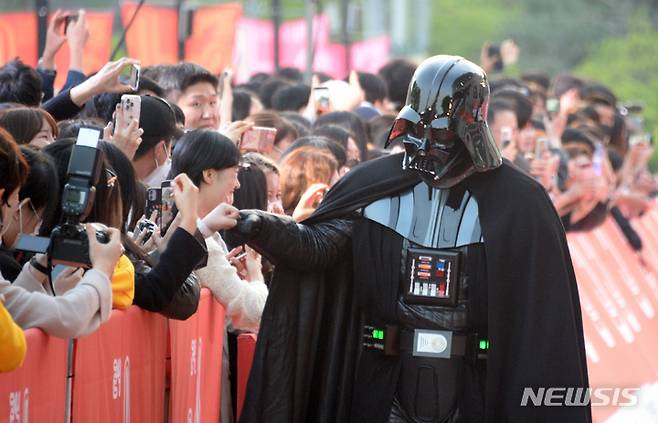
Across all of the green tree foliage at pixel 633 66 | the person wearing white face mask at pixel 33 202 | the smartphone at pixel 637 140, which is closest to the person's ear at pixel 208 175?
the person wearing white face mask at pixel 33 202

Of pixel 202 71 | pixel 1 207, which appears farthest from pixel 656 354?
pixel 1 207

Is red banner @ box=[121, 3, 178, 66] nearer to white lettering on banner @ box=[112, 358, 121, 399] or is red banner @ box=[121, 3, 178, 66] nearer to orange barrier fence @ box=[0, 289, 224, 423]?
orange barrier fence @ box=[0, 289, 224, 423]

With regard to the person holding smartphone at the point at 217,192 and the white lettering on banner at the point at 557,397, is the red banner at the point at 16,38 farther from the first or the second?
the white lettering on banner at the point at 557,397

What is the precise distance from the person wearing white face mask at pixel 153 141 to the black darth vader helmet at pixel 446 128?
1.45 meters

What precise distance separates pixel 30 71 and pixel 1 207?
2807 mm

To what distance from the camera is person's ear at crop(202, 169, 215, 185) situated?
6.50 metres

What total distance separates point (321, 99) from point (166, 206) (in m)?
5.25

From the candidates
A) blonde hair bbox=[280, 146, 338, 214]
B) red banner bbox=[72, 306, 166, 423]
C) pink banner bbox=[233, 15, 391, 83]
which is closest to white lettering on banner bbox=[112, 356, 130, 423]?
red banner bbox=[72, 306, 166, 423]

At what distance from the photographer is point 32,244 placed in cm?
498

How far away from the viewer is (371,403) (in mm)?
6133

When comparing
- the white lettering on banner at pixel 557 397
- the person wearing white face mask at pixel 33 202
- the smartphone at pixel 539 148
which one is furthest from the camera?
the smartphone at pixel 539 148

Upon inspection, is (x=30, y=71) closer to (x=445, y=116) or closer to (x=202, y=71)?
(x=202, y=71)

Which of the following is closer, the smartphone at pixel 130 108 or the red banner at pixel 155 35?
the smartphone at pixel 130 108

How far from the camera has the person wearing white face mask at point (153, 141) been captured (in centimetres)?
719
